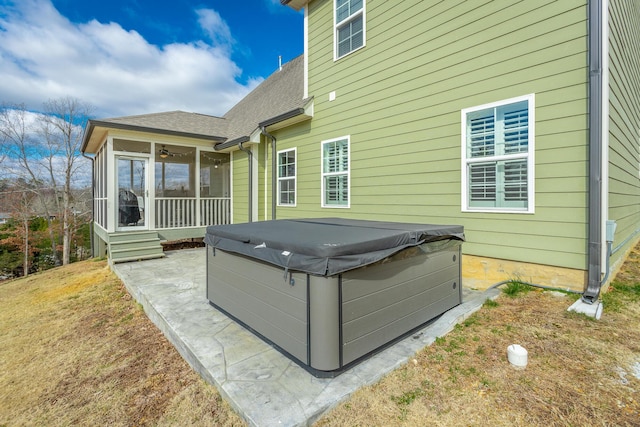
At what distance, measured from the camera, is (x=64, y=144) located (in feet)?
55.5

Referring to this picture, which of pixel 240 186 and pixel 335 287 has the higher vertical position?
pixel 240 186

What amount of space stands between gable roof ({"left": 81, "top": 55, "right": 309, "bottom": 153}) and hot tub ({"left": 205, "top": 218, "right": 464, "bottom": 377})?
453 cm

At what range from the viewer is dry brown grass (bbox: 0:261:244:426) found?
6.70ft

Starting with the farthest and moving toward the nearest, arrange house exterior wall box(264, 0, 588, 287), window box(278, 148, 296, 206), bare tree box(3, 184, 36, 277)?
bare tree box(3, 184, 36, 277) → window box(278, 148, 296, 206) → house exterior wall box(264, 0, 588, 287)

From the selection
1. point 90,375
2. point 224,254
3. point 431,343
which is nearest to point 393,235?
point 431,343

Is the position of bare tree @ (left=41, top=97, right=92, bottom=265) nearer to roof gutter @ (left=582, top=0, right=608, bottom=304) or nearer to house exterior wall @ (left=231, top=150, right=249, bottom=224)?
house exterior wall @ (left=231, top=150, right=249, bottom=224)

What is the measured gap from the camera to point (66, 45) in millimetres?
15070

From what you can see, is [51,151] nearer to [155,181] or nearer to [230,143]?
[155,181]

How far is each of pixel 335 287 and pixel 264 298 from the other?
0.87 metres

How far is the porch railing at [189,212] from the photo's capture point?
775 cm

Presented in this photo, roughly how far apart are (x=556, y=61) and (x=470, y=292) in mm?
2980

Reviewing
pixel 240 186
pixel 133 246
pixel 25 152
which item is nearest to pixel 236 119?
pixel 240 186

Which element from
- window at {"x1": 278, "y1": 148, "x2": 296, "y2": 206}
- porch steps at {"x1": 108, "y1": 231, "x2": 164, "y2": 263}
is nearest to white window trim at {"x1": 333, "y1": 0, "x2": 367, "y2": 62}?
window at {"x1": 278, "y1": 148, "x2": 296, "y2": 206}

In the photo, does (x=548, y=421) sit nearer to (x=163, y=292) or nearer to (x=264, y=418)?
(x=264, y=418)
